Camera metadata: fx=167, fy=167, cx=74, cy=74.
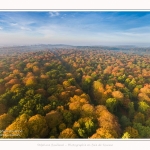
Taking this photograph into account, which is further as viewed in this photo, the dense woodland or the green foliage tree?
the dense woodland

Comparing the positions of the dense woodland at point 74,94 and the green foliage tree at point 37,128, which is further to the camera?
the dense woodland at point 74,94

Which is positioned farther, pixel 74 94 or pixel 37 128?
pixel 74 94

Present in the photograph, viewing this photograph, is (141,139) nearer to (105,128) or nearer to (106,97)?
(105,128)

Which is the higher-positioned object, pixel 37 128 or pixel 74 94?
pixel 74 94

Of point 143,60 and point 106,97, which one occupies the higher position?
point 143,60

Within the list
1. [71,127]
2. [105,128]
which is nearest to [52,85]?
[71,127]

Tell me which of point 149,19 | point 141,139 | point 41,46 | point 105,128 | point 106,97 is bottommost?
point 141,139

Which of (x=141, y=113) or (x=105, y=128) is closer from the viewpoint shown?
(x=105, y=128)

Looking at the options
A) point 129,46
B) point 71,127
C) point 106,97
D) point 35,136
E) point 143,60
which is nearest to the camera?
point 35,136
